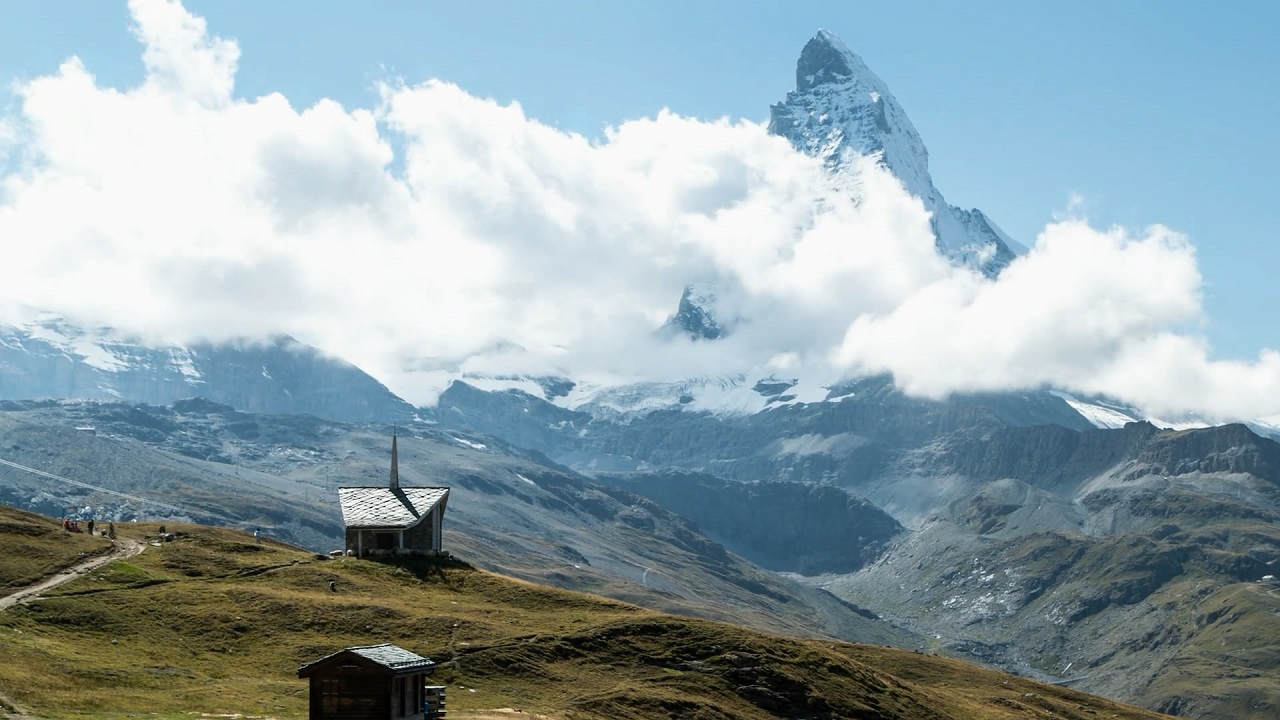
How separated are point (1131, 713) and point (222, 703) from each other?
118 meters

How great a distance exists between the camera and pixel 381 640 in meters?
98.9

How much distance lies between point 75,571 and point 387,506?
91.6 feet

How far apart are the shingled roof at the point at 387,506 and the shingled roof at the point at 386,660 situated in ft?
187

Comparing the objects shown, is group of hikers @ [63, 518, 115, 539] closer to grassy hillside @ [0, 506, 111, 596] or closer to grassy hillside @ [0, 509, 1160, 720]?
grassy hillside @ [0, 506, 111, 596]

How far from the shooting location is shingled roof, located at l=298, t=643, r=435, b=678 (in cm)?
6750

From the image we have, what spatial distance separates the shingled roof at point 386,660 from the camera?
221ft

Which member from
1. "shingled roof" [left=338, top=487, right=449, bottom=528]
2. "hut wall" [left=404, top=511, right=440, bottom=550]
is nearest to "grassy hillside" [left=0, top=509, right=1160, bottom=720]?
"hut wall" [left=404, top=511, right=440, bottom=550]

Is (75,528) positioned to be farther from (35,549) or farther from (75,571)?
(75,571)

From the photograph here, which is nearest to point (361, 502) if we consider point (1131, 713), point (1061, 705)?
point (1061, 705)

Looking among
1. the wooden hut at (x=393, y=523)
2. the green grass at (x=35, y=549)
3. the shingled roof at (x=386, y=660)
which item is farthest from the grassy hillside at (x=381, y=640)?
the shingled roof at (x=386, y=660)

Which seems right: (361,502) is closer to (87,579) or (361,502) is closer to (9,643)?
(87,579)

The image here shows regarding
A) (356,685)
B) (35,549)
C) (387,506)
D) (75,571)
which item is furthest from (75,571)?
(356,685)

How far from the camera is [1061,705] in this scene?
149250mm

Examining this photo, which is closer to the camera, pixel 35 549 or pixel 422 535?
pixel 35 549
